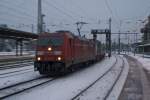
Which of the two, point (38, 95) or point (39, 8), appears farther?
point (39, 8)

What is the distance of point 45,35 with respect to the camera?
21484 mm

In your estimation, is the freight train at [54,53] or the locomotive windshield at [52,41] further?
the locomotive windshield at [52,41]

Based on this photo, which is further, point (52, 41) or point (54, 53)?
point (52, 41)

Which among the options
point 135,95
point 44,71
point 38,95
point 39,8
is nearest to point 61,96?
point 38,95

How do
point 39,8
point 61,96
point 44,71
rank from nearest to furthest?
point 61,96
point 44,71
point 39,8

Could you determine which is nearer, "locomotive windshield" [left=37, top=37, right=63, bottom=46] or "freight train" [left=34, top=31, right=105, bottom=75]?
"freight train" [left=34, top=31, right=105, bottom=75]

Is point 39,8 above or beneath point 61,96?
above

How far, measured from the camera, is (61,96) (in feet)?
40.5

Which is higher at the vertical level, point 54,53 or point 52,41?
point 52,41

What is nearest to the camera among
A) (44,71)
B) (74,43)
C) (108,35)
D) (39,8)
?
(44,71)

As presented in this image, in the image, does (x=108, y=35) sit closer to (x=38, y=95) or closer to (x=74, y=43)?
(x=74, y=43)

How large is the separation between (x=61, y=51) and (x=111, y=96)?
8.87 m

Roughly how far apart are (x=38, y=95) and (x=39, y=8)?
20331 millimetres

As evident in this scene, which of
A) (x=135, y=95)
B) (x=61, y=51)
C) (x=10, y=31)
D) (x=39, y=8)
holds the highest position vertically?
(x=39, y=8)
